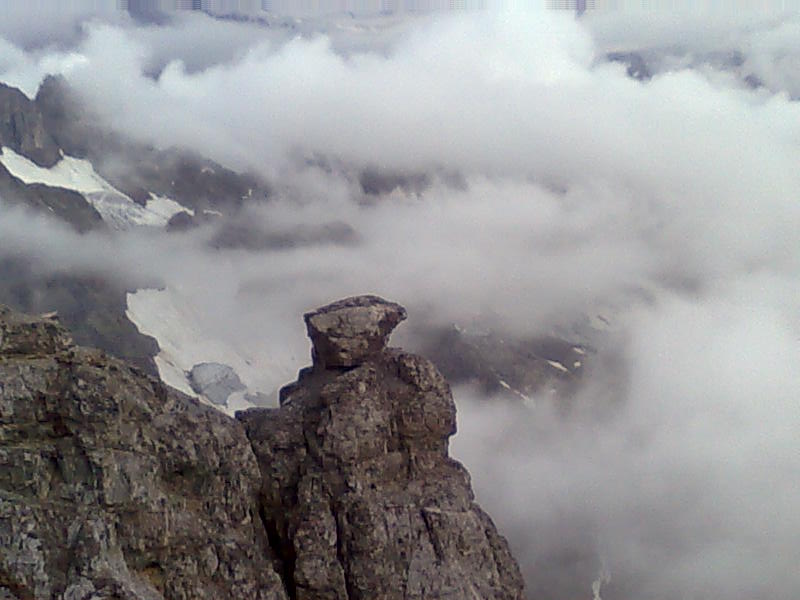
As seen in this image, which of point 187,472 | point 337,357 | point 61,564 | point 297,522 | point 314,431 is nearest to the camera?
point 61,564

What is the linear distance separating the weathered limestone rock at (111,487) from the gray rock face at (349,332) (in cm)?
577

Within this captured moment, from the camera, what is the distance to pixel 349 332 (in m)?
30.0

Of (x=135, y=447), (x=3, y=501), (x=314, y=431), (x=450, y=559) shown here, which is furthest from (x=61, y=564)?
(x=450, y=559)

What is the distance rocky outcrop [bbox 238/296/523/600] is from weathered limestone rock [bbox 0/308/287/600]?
5.50 feet

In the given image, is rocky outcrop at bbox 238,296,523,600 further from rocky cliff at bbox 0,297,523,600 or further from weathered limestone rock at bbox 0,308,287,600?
weathered limestone rock at bbox 0,308,287,600

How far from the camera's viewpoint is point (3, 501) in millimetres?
19438

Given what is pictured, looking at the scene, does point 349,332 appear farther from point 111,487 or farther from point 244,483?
point 111,487

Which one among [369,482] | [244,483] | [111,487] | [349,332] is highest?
[111,487]

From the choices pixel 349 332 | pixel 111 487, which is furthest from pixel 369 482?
pixel 111 487

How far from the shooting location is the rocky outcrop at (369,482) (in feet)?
83.0

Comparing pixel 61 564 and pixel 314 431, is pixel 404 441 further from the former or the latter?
pixel 61 564

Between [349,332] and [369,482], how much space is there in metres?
5.48

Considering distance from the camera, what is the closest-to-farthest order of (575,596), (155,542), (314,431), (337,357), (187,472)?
(155,542), (187,472), (314,431), (337,357), (575,596)

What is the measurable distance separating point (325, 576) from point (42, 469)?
28.2ft
